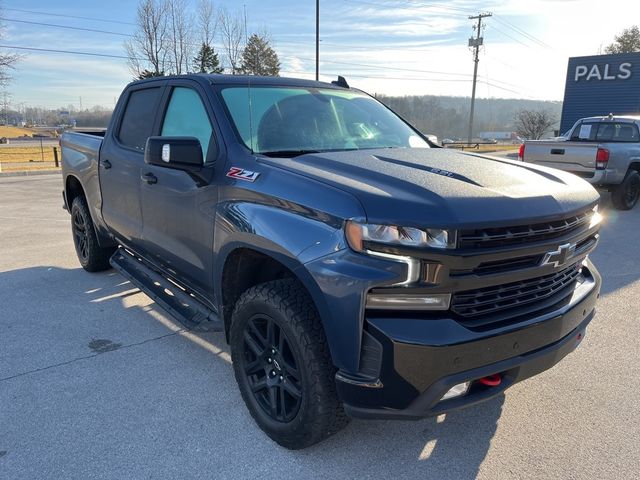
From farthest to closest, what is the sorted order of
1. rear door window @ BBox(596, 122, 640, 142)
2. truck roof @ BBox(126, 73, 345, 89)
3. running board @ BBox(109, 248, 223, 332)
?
rear door window @ BBox(596, 122, 640, 142) → truck roof @ BBox(126, 73, 345, 89) → running board @ BBox(109, 248, 223, 332)

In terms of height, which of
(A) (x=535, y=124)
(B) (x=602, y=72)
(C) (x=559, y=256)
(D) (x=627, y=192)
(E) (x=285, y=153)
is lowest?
(D) (x=627, y=192)

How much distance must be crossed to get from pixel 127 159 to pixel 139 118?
368 mm

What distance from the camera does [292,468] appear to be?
2.41 m

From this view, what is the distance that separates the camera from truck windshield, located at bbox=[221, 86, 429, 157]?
9.80 feet

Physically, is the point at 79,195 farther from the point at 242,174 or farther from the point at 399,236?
the point at 399,236

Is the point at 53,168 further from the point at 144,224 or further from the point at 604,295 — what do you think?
the point at 604,295

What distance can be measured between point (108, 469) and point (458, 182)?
214 centimetres

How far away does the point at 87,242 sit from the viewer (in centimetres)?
532

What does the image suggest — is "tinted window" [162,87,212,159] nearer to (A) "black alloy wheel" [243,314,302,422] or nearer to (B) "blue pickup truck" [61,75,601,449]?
(B) "blue pickup truck" [61,75,601,449]

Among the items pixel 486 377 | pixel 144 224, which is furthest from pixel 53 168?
pixel 486 377

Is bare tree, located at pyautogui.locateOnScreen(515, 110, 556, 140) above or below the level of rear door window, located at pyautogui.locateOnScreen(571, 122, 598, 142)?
above

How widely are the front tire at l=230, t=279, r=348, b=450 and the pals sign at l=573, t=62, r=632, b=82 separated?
28982 mm

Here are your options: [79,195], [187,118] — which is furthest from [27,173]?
[187,118]

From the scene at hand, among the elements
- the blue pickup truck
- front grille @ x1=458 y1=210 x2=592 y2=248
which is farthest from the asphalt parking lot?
front grille @ x1=458 y1=210 x2=592 y2=248
